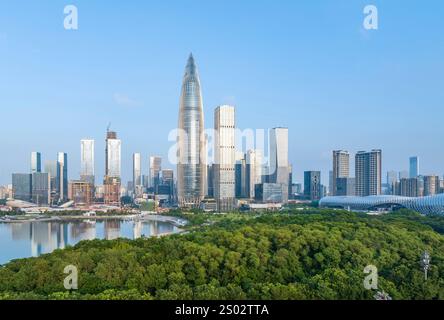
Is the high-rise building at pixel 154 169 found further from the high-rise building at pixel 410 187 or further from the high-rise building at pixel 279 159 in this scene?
the high-rise building at pixel 410 187

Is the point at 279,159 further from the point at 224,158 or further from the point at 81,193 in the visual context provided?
the point at 81,193

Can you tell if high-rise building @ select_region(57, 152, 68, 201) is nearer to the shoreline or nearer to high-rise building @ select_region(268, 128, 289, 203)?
the shoreline

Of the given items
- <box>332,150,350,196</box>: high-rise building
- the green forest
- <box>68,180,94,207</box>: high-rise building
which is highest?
<box>332,150,350,196</box>: high-rise building

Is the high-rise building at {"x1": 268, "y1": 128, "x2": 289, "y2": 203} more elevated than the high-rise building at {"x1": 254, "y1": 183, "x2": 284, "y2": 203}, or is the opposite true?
the high-rise building at {"x1": 268, "y1": 128, "x2": 289, "y2": 203}

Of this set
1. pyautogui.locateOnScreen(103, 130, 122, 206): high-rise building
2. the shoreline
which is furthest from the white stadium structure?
pyautogui.locateOnScreen(103, 130, 122, 206): high-rise building

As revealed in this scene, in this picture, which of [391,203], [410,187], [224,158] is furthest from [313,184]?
[391,203]
